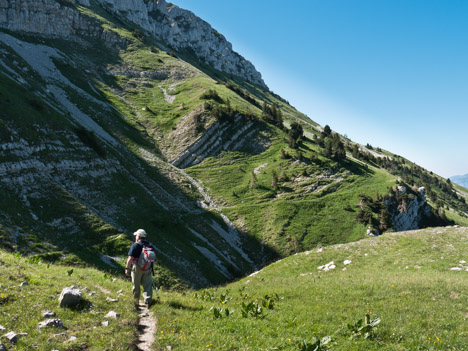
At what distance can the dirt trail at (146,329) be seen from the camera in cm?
931

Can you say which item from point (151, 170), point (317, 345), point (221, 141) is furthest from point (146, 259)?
point (221, 141)

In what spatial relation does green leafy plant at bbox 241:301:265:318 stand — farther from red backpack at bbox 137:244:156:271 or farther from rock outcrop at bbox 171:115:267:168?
rock outcrop at bbox 171:115:267:168

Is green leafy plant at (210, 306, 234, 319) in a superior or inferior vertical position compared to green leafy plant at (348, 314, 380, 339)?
inferior

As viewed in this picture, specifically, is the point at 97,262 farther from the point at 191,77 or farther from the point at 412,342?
the point at 191,77

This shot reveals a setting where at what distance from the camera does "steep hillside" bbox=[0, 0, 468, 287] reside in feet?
113

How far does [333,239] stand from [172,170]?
141 ft

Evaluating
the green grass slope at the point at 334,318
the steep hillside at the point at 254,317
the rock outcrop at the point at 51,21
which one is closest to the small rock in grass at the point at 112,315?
the steep hillside at the point at 254,317

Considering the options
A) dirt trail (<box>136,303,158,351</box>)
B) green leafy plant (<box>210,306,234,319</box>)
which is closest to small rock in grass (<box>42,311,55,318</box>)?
dirt trail (<box>136,303,158,351</box>)

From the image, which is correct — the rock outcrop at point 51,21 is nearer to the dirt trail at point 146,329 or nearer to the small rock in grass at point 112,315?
the small rock in grass at point 112,315

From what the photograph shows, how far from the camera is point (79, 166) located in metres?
44.0

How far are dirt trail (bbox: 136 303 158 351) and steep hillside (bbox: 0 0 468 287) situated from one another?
64.3 feet

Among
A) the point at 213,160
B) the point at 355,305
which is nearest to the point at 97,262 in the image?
the point at 355,305

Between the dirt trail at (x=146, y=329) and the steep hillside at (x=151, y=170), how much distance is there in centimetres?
1959

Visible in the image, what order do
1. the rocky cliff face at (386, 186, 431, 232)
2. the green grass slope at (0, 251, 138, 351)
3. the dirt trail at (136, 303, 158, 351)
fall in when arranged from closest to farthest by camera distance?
the green grass slope at (0, 251, 138, 351)
the dirt trail at (136, 303, 158, 351)
the rocky cliff face at (386, 186, 431, 232)
